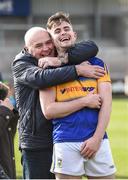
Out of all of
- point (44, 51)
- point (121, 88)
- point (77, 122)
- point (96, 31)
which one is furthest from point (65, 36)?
point (96, 31)

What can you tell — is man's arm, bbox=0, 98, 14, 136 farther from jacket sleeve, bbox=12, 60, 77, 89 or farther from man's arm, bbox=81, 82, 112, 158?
man's arm, bbox=81, 82, 112, 158

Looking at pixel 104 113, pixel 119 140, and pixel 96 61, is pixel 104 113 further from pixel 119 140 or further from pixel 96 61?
pixel 119 140

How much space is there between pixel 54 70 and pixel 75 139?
48 cm

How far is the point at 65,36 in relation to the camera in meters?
4.65

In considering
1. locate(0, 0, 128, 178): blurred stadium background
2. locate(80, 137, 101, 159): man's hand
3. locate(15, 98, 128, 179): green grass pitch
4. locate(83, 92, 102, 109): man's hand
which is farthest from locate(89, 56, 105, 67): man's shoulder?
locate(0, 0, 128, 178): blurred stadium background

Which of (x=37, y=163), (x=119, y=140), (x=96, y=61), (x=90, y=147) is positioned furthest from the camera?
(x=119, y=140)

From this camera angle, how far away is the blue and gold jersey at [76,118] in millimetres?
4508

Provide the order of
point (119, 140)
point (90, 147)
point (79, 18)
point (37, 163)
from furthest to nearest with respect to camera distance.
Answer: point (79, 18) → point (119, 140) → point (37, 163) → point (90, 147)

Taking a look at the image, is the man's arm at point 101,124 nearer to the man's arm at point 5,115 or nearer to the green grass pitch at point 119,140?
the man's arm at point 5,115

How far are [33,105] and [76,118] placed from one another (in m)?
0.43

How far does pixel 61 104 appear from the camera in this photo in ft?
15.0

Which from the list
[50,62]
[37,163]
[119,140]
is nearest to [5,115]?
[37,163]

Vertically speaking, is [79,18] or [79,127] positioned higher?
[79,127]

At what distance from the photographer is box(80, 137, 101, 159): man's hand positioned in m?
4.46
